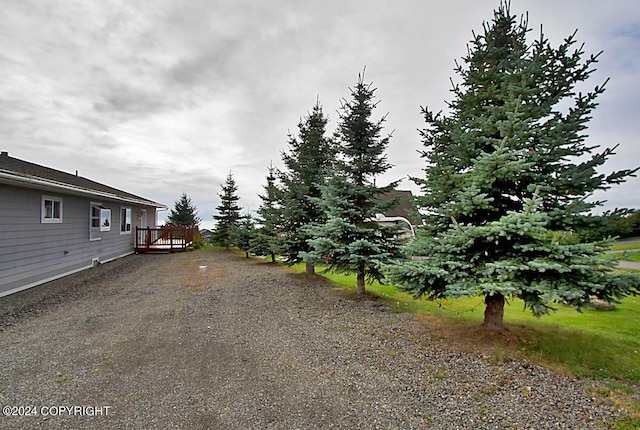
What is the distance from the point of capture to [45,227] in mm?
9133

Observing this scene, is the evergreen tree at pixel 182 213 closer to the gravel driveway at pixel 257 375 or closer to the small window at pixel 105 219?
the small window at pixel 105 219

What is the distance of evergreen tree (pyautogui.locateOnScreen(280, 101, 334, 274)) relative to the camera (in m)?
10.1

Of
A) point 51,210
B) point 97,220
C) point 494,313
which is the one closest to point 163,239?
point 97,220

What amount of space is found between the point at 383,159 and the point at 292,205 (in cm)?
385

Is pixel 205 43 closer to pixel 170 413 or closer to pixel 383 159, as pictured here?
pixel 383 159

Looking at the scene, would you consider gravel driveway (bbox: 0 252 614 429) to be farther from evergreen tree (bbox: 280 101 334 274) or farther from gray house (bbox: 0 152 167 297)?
evergreen tree (bbox: 280 101 334 274)

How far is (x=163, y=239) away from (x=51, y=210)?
34.1 feet

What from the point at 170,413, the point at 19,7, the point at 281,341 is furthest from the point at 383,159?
the point at 19,7

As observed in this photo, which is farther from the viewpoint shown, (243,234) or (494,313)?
(243,234)

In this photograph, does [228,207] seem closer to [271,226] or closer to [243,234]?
[243,234]

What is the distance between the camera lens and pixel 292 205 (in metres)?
10.2

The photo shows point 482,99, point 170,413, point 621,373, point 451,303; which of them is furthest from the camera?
point 451,303

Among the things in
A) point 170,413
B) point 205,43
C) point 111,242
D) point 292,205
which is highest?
point 205,43

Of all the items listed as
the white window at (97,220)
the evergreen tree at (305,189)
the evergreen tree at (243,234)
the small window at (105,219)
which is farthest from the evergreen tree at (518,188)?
the evergreen tree at (243,234)
